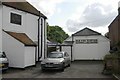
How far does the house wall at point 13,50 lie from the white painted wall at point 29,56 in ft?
1.66

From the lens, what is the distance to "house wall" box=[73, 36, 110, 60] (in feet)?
102

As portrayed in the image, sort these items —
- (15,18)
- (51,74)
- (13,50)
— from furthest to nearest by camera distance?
(15,18) < (13,50) < (51,74)

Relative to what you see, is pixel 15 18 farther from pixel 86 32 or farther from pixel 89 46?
pixel 86 32

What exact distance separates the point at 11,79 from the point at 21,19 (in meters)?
9.68

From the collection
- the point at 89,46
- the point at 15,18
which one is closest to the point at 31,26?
the point at 15,18

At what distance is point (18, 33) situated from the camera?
865 inches

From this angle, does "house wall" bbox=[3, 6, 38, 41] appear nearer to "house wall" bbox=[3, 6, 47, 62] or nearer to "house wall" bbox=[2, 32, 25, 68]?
"house wall" bbox=[3, 6, 47, 62]

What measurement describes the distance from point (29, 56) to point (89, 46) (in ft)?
42.1

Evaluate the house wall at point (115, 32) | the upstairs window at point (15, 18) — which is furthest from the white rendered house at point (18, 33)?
the house wall at point (115, 32)

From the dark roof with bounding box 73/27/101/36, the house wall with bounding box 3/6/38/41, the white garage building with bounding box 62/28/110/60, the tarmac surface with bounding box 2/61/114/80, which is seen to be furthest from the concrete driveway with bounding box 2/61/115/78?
the dark roof with bounding box 73/27/101/36

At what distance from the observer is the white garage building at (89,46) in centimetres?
3102

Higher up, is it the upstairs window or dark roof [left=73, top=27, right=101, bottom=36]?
the upstairs window

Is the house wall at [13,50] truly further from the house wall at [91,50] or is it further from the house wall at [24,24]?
the house wall at [91,50]

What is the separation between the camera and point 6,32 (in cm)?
1992
